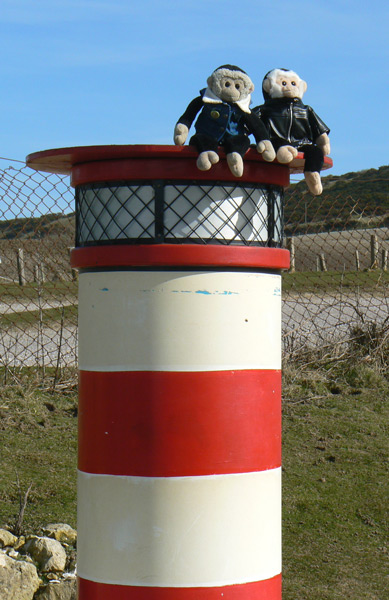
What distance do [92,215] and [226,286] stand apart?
494 millimetres

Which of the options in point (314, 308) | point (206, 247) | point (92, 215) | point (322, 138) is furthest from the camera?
point (314, 308)

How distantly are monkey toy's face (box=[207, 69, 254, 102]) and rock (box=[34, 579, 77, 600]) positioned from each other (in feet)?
7.14

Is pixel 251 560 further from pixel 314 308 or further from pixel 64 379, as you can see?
pixel 314 308

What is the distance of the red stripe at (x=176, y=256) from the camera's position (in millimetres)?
2213

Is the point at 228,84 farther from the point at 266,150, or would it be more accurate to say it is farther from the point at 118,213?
the point at 118,213

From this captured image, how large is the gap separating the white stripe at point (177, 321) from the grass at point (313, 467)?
181cm

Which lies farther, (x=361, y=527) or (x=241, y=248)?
(x=361, y=527)

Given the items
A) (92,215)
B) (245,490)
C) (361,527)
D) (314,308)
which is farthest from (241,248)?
(314,308)

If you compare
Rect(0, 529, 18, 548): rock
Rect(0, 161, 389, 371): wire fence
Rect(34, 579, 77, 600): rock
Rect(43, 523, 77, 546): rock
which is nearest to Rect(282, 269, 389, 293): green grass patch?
Rect(0, 161, 389, 371): wire fence

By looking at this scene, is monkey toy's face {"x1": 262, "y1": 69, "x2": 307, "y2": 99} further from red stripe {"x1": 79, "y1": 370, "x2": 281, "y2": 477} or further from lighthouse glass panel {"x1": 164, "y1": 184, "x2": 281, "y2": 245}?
red stripe {"x1": 79, "y1": 370, "x2": 281, "y2": 477}

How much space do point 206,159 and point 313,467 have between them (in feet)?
10.1

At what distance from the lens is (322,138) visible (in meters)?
2.62

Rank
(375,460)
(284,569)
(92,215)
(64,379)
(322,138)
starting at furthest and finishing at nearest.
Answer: (64,379)
(375,460)
(284,569)
(322,138)
(92,215)

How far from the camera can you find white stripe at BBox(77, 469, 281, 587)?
2264 mm
